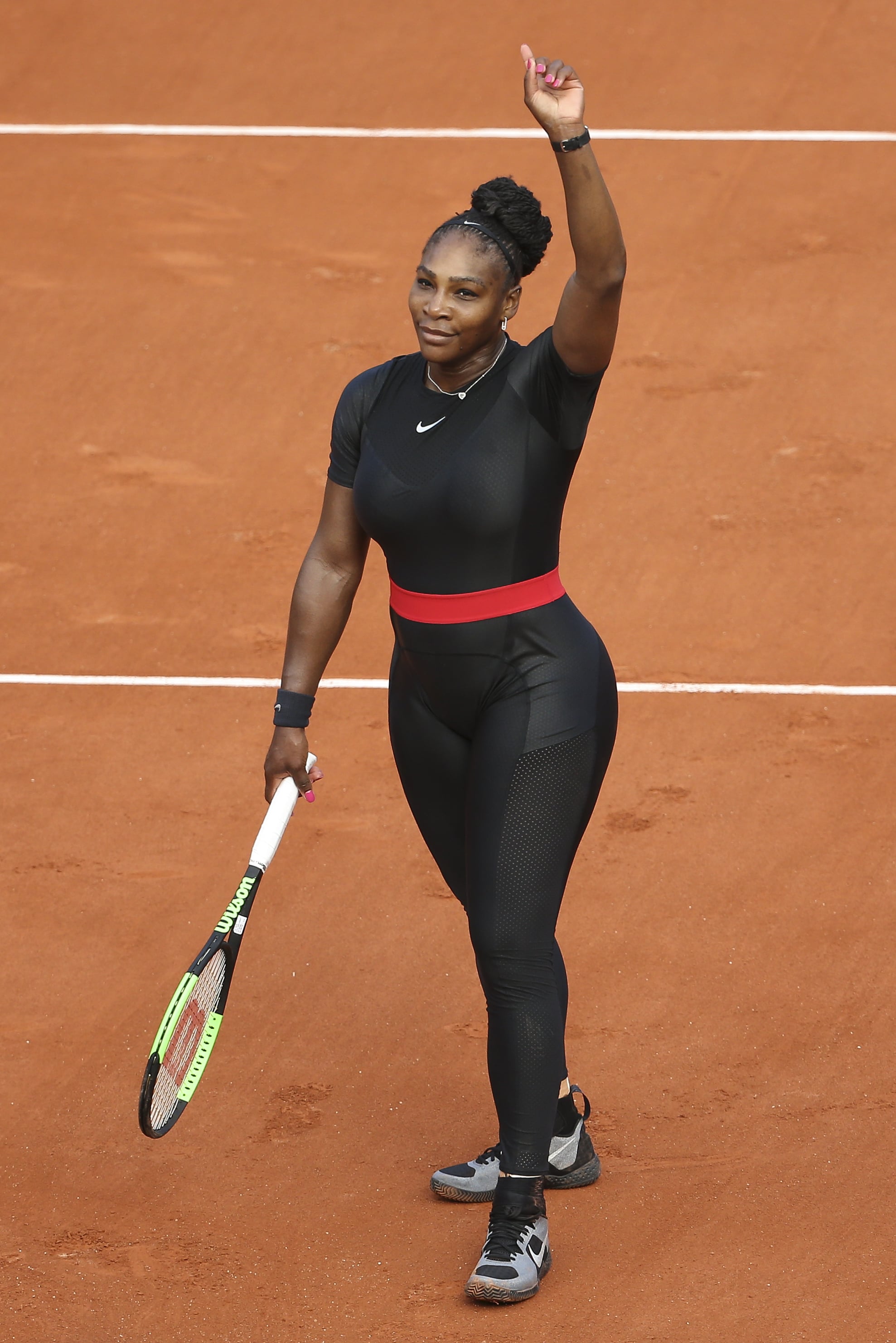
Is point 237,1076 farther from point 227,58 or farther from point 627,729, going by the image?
point 227,58

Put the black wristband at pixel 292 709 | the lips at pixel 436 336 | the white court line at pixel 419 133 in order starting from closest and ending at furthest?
the lips at pixel 436 336 → the black wristband at pixel 292 709 → the white court line at pixel 419 133

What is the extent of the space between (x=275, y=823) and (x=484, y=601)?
74cm

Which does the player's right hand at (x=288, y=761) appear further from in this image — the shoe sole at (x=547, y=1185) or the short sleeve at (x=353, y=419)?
the shoe sole at (x=547, y=1185)

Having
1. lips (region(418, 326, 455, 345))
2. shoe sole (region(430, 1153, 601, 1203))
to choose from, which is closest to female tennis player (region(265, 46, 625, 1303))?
lips (region(418, 326, 455, 345))

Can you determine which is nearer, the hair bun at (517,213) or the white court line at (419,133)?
the hair bun at (517,213)

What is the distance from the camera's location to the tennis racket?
13.5 ft

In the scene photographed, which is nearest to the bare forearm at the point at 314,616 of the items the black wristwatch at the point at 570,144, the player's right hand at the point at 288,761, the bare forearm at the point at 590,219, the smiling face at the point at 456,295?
the player's right hand at the point at 288,761

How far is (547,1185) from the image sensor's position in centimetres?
495

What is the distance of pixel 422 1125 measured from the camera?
531cm

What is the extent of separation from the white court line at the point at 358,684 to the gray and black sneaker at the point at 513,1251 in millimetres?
3600

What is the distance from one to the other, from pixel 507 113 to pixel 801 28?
7.75 feet

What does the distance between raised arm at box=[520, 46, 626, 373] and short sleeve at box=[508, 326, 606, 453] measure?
0.06m

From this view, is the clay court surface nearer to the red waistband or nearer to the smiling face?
the red waistband

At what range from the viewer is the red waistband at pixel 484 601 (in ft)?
14.3
